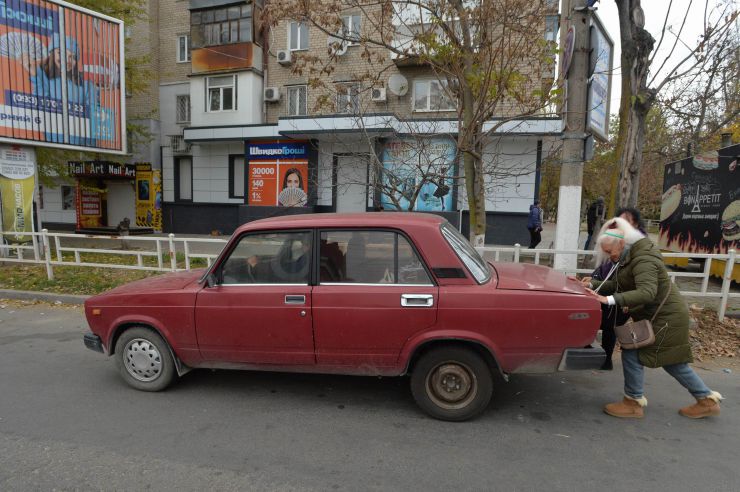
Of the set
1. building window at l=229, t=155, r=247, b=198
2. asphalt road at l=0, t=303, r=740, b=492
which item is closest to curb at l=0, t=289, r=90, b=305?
asphalt road at l=0, t=303, r=740, b=492

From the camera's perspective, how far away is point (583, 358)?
3.27 metres

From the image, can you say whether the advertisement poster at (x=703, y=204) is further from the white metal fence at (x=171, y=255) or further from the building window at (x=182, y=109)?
the building window at (x=182, y=109)

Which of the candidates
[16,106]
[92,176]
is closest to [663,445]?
[16,106]

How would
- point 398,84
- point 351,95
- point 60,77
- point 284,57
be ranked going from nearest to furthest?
point 351,95, point 60,77, point 398,84, point 284,57

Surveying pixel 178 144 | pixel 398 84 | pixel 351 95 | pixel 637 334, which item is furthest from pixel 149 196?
pixel 637 334

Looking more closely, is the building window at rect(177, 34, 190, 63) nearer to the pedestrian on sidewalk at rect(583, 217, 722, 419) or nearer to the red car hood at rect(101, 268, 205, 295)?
the red car hood at rect(101, 268, 205, 295)

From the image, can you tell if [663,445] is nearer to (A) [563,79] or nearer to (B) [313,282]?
(B) [313,282]

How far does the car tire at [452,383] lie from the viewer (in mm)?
3400

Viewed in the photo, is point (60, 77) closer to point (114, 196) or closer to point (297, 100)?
point (297, 100)

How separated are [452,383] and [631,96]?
17.4ft

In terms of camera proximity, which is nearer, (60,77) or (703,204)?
(703,204)

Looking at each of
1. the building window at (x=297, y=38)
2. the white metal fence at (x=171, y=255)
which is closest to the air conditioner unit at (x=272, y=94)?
the building window at (x=297, y=38)

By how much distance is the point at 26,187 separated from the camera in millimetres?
10703

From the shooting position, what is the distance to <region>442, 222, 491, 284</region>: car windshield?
3.50m
